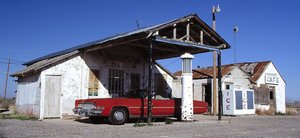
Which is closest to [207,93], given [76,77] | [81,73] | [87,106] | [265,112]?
[265,112]

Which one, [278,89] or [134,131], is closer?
[134,131]

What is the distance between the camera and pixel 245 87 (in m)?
27.0

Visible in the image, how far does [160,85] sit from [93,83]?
521 centimetres

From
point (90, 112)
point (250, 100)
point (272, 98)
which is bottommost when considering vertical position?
point (90, 112)

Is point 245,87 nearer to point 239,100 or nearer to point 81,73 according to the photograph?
point 239,100

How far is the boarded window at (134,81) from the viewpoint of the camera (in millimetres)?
20859

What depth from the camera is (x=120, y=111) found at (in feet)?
46.1

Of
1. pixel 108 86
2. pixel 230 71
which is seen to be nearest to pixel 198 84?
pixel 230 71

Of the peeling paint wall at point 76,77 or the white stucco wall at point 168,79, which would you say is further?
the white stucco wall at point 168,79

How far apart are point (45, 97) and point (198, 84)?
12932 millimetres

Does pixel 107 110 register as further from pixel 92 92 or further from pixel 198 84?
pixel 198 84

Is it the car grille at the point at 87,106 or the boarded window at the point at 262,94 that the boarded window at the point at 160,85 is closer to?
the car grille at the point at 87,106

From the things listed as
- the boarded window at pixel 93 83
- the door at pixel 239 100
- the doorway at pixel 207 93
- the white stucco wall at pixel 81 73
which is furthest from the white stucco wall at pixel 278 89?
the boarded window at pixel 93 83

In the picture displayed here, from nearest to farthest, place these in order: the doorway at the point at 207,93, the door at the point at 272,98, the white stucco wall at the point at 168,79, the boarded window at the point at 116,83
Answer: the boarded window at the point at 116,83
the white stucco wall at the point at 168,79
the doorway at the point at 207,93
the door at the point at 272,98
